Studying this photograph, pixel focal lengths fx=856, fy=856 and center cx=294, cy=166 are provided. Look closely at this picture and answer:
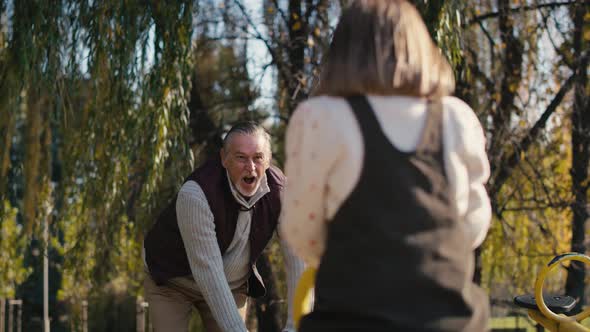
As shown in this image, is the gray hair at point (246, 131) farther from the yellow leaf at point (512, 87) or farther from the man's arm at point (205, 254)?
the yellow leaf at point (512, 87)

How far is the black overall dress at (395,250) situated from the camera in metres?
1.70

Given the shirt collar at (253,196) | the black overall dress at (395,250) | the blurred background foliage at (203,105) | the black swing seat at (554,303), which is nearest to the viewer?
the black overall dress at (395,250)

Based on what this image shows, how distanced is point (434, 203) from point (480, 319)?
0.89ft

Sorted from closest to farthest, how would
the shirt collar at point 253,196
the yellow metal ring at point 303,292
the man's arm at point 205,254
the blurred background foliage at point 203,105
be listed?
the yellow metal ring at point 303,292 → the man's arm at point 205,254 → the shirt collar at point 253,196 → the blurred background foliage at point 203,105

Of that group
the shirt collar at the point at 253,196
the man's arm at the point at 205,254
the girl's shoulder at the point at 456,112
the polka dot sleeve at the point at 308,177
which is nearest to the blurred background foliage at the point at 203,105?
the shirt collar at the point at 253,196

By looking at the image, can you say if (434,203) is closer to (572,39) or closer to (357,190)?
(357,190)

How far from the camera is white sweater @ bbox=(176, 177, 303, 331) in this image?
3.01 meters

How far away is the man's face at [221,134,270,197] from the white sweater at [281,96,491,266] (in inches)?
52.2

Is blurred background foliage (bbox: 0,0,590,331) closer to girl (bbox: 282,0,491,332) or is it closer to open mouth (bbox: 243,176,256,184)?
open mouth (bbox: 243,176,256,184)

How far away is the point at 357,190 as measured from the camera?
5.71 ft

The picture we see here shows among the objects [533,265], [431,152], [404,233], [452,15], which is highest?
[452,15]

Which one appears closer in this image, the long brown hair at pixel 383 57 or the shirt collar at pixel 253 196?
the long brown hair at pixel 383 57

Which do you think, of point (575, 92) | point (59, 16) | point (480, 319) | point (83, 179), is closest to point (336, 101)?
point (480, 319)

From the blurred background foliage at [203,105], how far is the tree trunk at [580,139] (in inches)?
0.5
